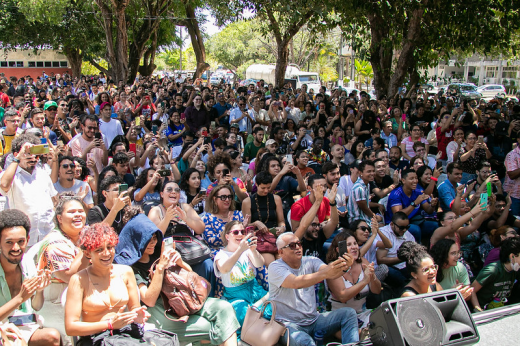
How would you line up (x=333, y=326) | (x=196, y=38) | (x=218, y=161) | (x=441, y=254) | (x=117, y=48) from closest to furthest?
(x=333, y=326) < (x=441, y=254) < (x=218, y=161) < (x=117, y=48) < (x=196, y=38)

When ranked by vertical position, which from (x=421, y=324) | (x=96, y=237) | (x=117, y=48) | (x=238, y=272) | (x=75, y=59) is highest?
(x=75, y=59)

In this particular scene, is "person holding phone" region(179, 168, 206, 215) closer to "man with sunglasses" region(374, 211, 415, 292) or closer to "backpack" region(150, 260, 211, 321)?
"backpack" region(150, 260, 211, 321)

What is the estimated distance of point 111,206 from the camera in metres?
4.37

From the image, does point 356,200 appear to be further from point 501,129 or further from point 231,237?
point 501,129

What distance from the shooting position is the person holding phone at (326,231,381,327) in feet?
12.9

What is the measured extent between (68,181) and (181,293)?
2.31m

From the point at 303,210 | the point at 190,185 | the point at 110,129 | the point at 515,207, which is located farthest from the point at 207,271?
the point at 515,207

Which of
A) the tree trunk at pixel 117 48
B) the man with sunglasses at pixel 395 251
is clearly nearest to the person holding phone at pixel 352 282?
the man with sunglasses at pixel 395 251

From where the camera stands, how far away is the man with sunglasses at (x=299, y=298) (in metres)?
3.67

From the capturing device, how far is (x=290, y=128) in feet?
31.9

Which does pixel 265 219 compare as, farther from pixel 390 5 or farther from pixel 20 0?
pixel 20 0

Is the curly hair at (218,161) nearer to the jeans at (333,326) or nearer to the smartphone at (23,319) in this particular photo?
the jeans at (333,326)

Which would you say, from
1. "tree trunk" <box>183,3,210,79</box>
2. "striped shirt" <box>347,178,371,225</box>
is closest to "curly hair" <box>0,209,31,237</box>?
"striped shirt" <box>347,178,371,225</box>

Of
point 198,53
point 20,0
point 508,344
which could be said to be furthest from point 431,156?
point 20,0
